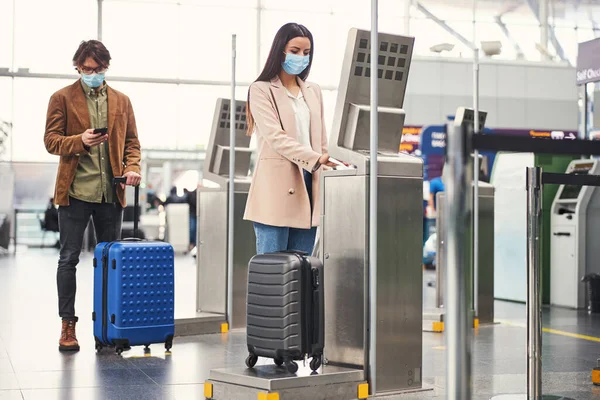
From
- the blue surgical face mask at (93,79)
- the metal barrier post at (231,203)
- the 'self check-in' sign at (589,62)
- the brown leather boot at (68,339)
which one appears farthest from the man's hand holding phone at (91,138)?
the 'self check-in' sign at (589,62)

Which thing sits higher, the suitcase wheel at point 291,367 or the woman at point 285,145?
the woman at point 285,145

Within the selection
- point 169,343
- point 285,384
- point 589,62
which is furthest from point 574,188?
point 285,384

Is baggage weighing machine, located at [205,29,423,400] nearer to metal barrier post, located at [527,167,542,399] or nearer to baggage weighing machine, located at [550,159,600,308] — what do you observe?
metal barrier post, located at [527,167,542,399]

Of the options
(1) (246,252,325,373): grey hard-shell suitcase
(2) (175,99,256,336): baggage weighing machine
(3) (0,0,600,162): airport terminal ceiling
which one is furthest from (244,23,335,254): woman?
(3) (0,0,600,162): airport terminal ceiling

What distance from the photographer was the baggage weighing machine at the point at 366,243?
3.92 metres

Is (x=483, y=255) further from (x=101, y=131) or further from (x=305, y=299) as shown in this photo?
(x=305, y=299)

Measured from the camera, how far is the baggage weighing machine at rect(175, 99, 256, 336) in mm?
6516

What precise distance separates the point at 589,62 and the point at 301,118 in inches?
226

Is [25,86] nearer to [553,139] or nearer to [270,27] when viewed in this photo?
[270,27]

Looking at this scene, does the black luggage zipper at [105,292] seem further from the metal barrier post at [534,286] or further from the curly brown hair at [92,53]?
the metal barrier post at [534,286]

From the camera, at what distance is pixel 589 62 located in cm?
907

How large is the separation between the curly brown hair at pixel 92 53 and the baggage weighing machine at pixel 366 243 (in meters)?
1.65

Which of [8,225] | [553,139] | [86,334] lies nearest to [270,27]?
[8,225]

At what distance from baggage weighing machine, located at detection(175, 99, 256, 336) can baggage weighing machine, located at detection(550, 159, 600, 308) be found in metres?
3.40
